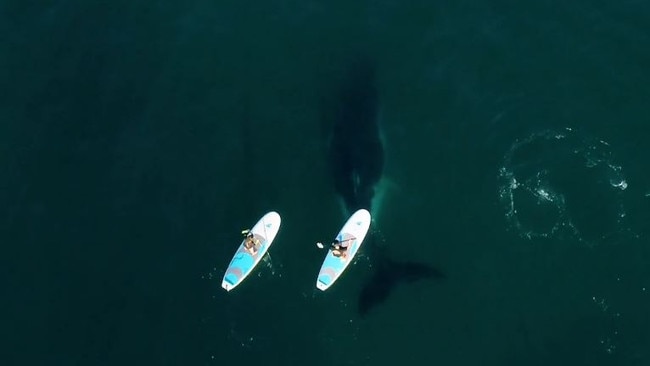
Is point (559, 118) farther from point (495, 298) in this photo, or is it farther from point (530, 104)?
point (495, 298)

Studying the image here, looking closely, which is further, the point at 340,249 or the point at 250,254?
the point at 250,254

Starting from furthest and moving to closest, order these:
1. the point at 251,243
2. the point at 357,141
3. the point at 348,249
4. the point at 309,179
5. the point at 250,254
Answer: the point at 357,141, the point at 309,179, the point at 250,254, the point at 251,243, the point at 348,249

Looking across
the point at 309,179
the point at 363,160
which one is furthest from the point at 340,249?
the point at 363,160

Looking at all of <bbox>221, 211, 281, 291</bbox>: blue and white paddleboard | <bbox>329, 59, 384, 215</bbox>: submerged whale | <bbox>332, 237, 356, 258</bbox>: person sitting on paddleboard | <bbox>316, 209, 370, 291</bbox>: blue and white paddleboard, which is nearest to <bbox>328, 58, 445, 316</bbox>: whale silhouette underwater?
<bbox>329, 59, 384, 215</bbox>: submerged whale

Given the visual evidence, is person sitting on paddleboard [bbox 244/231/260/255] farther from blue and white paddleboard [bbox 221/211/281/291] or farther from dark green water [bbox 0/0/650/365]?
dark green water [bbox 0/0/650/365]

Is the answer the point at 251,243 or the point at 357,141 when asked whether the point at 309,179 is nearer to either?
the point at 357,141

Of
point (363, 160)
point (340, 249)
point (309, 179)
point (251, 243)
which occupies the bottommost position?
point (340, 249)
